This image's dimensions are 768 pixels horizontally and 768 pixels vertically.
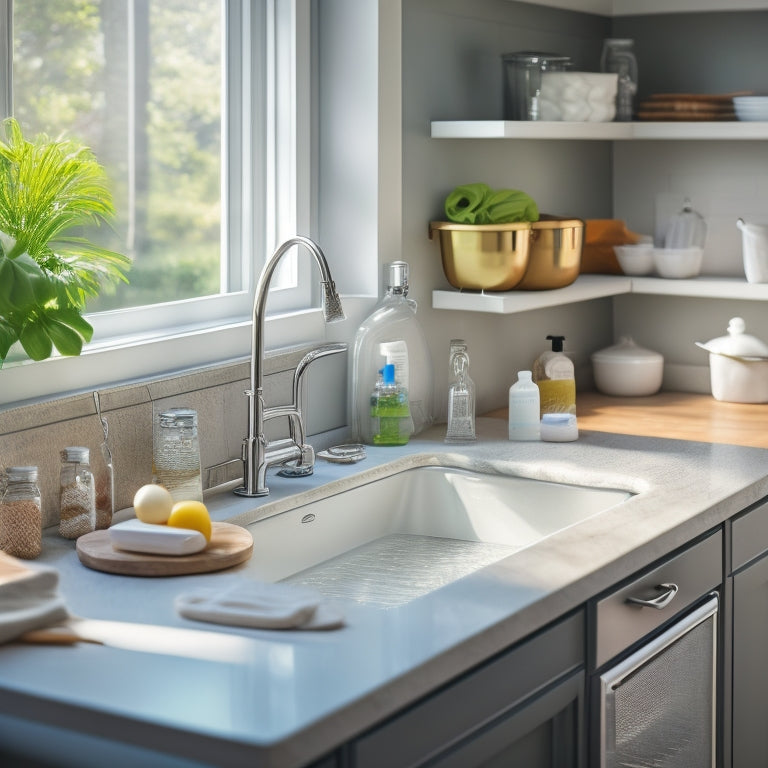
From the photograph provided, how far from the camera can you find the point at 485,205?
9.13 ft

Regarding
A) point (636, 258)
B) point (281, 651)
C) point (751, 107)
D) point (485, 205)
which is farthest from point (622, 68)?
point (281, 651)

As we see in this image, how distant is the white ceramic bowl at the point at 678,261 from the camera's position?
3.29 meters

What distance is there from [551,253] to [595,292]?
0.24m

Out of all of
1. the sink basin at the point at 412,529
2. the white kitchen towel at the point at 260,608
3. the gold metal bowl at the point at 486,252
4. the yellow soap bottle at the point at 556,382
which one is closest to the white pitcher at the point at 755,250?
the yellow soap bottle at the point at 556,382

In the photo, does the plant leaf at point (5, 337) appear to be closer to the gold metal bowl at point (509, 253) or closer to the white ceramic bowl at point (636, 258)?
the gold metal bowl at point (509, 253)

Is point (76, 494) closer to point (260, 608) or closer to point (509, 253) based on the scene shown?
point (260, 608)

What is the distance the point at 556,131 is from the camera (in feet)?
9.39

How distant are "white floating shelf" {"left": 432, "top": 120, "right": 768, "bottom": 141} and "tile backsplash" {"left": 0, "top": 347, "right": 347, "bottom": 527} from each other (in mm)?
578

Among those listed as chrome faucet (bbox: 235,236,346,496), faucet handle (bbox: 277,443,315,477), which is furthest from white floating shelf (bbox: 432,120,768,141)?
faucet handle (bbox: 277,443,315,477)

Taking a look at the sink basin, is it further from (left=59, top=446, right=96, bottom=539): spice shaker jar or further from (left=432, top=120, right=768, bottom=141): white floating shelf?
(left=432, top=120, right=768, bottom=141): white floating shelf

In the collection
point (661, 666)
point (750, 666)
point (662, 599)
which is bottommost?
point (750, 666)

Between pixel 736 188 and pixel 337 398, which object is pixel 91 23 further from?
pixel 736 188

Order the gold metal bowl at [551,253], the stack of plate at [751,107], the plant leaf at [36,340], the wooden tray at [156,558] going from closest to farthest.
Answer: the wooden tray at [156,558] < the plant leaf at [36,340] < the gold metal bowl at [551,253] < the stack of plate at [751,107]

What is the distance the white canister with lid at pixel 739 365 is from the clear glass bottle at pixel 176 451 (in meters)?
1.56
